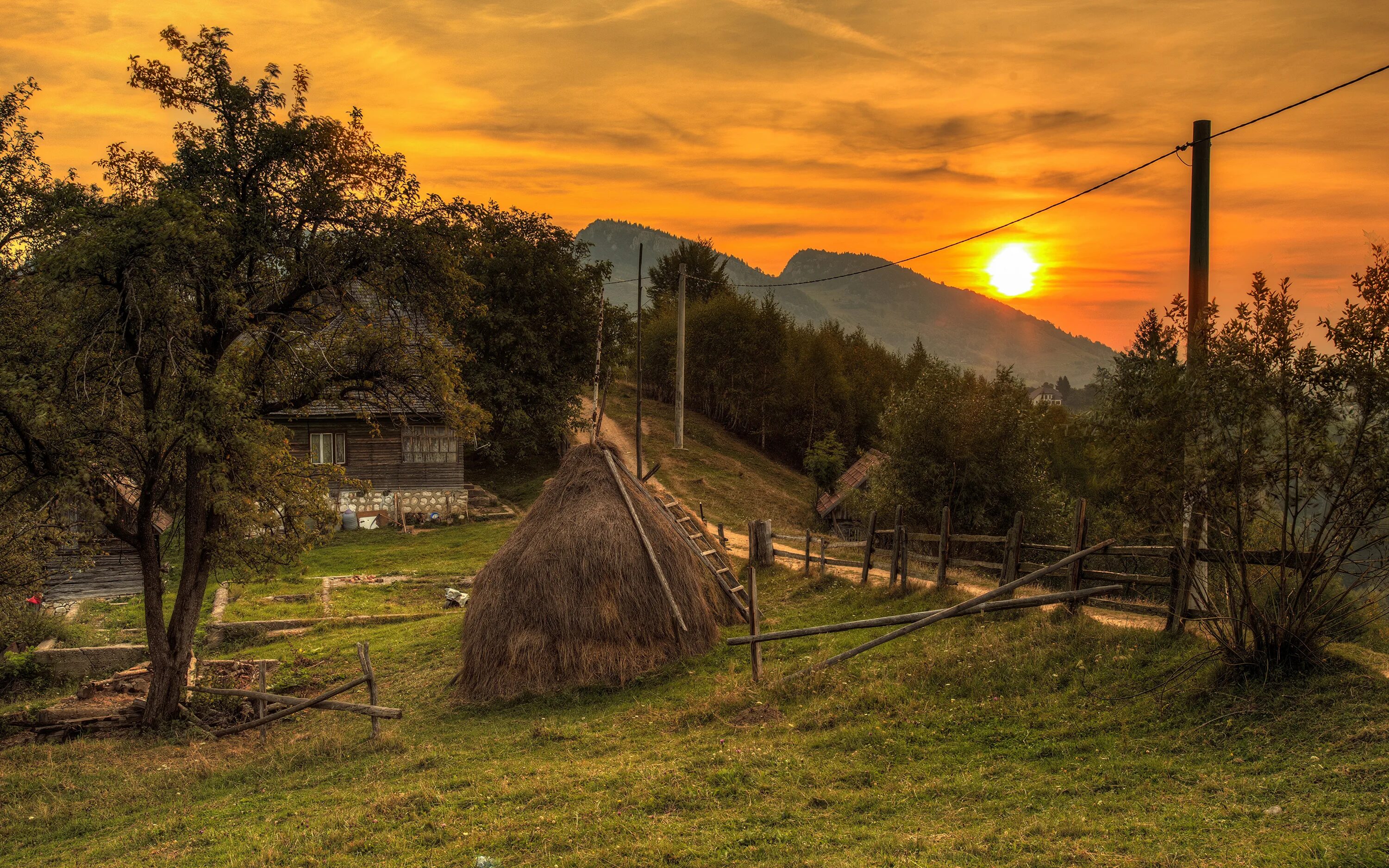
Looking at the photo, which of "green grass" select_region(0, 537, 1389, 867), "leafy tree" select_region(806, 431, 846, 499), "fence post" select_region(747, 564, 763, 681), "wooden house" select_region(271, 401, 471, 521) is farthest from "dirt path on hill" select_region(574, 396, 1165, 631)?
"leafy tree" select_region(806, 431, 846, 499)

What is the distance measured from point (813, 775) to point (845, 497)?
1380 inches

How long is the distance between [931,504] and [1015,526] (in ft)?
54.3

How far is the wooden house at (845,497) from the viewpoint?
43.5m

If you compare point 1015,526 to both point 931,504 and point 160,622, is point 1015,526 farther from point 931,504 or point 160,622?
point 931,504

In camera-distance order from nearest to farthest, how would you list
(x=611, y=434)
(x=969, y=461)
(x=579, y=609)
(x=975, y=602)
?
1. (x=975, y=602)
2. (x=579, y=609)
3. (x=969, y=461)
4. (x=611, y=434)

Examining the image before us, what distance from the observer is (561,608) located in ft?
A: 46.3

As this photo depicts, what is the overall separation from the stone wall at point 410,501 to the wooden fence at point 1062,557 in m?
14.4

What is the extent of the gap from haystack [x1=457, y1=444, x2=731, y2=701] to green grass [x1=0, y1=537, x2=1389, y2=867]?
49 centimetres

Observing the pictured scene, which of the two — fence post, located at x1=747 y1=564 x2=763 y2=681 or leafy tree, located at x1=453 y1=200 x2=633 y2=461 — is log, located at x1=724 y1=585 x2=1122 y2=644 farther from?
leafy tree, located at x1=453 y1=200 x2=633 y2=461

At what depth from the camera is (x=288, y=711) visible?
1269 cm

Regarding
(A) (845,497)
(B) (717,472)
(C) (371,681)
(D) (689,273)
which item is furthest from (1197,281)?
(D) (689,273)

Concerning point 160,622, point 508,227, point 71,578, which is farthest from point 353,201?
point 508,227

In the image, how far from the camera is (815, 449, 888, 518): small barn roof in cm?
4378

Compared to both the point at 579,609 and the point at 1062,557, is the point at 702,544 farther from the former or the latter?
→ the point at 1062,557
